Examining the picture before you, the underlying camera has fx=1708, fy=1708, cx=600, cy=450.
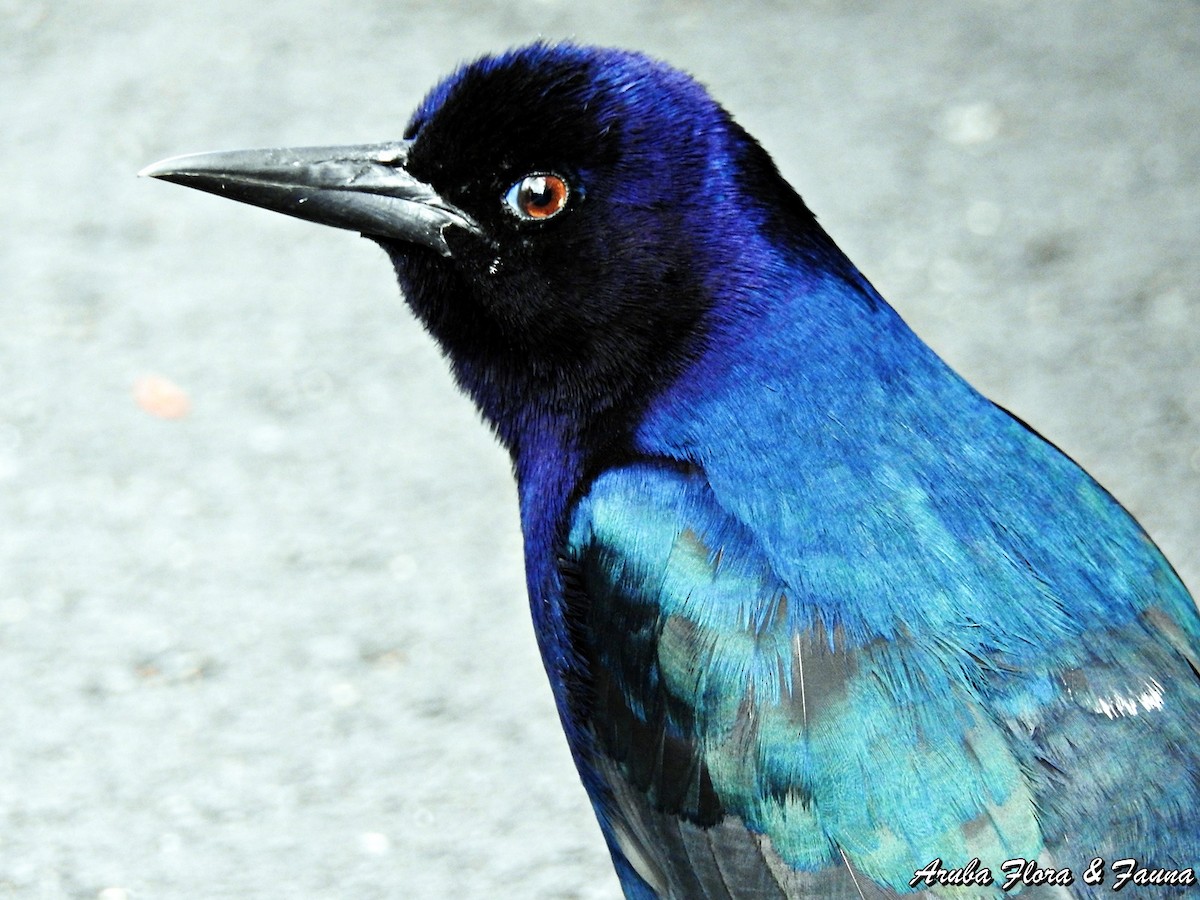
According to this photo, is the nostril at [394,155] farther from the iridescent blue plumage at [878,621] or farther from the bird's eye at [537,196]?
the iridescent blue plumage at [878,621]

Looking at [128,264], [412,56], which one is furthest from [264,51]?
[128,264]

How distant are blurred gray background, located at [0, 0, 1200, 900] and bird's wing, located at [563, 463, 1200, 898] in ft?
3.33

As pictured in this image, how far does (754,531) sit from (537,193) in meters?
0.63

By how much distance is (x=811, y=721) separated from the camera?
2.10m

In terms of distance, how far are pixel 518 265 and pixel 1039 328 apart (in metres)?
2.60

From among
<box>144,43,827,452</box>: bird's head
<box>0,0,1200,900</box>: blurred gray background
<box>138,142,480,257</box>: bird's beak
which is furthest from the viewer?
<box>0,0,1200,900</box>: blurred gray background

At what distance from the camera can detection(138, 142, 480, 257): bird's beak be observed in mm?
2574

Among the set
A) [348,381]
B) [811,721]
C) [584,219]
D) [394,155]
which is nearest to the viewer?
[811,721]

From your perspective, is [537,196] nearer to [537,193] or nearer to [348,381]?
[537,193]

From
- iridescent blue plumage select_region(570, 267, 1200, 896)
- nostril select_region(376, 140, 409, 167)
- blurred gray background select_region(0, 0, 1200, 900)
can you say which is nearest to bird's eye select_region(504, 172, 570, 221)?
nostril select_region(376, 140, 409, 167)

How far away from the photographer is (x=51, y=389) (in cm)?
457

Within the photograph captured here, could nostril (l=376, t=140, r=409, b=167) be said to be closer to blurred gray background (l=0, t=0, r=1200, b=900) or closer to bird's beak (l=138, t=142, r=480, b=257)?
bird's beak (l=138, t=142, r=480, b=257)

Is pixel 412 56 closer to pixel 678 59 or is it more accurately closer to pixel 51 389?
pixel 678 59

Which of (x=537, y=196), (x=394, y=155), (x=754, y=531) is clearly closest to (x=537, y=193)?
(x=537, y=196)
